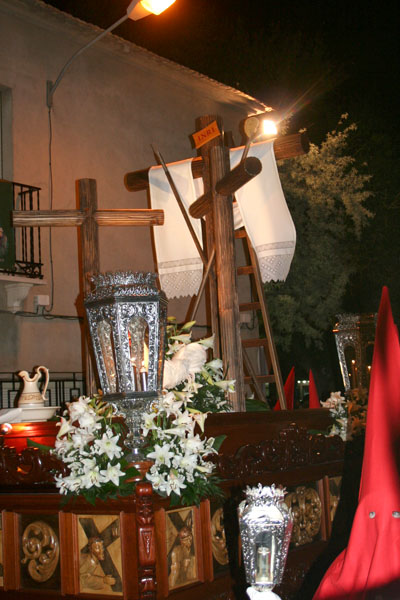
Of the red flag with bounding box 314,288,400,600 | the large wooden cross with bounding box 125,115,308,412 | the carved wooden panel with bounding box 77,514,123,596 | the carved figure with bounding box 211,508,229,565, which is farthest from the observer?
the large wooden cross with bounding box 125,115,308,412

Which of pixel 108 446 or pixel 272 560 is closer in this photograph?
pixel 272 560

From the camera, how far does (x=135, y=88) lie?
1120 centimetres

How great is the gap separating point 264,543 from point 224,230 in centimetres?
360

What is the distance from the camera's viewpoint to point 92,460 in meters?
3.15

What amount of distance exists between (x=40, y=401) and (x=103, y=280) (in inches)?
55.9

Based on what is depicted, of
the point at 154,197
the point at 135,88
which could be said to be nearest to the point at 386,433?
the point at 154,197

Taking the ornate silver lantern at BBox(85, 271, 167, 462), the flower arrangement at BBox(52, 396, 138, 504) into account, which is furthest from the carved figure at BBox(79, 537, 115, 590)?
the ornate silver lantern at BBox(85, 271, 167, 462)

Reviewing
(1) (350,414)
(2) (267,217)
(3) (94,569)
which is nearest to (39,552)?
(3) (94,569)

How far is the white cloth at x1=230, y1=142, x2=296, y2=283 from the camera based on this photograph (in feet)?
18.9

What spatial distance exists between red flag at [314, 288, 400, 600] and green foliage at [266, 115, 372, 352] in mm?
11238

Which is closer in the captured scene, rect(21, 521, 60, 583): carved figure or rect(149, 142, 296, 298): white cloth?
rect(21, 521, 60, 583): carved figure

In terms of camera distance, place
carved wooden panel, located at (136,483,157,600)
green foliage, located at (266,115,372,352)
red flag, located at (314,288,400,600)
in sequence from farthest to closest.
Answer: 1. green foliage, located at (266,115,372,352)
2. carved wooden panel, located at (136,483,157,600)
3. red flag, located at (314,288,400,600)

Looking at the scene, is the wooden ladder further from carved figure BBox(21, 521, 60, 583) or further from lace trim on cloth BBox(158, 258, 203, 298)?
carved figure BBox(21, 521, 60, 583)

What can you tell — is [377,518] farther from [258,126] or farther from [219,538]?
[258,126]
